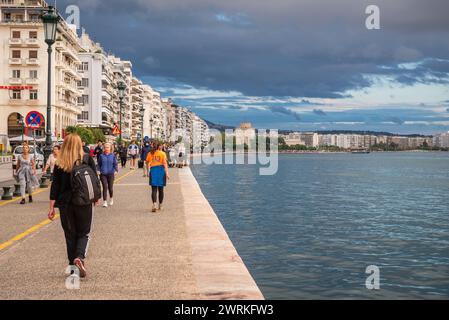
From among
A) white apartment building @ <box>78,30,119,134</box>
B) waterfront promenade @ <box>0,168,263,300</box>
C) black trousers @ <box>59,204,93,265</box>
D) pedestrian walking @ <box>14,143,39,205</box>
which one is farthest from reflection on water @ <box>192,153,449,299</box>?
white apartment building @ <box>78,30,119,134</box>

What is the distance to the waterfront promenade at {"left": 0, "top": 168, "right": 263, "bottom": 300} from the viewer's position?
708 cm

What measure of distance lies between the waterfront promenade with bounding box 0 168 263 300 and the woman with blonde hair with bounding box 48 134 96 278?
1.24ft

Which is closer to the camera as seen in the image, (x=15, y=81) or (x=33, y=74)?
(x=15, y=81)

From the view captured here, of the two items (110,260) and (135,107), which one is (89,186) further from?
(135,107)

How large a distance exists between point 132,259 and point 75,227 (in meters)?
1.27

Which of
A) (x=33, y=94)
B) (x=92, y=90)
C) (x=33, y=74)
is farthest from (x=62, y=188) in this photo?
(x=92, y=90)

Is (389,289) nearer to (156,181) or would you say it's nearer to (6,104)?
(156,181)

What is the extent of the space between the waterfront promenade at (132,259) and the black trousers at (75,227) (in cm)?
32

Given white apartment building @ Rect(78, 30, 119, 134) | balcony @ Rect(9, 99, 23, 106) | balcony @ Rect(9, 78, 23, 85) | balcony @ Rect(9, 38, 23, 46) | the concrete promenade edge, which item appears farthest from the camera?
white apartment building @ Rect(78, 30, 119, 134)

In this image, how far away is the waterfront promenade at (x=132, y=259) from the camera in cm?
708

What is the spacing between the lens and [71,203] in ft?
26.3

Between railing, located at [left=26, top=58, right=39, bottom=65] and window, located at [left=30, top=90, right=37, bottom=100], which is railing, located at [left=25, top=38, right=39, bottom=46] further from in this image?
window, located at [left=30, top=90, right=37, bottom=100]

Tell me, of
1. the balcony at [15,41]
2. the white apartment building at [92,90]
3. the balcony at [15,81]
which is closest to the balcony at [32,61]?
the balcony at [15,41]

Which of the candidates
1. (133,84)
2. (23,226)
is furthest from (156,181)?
(133,84)
